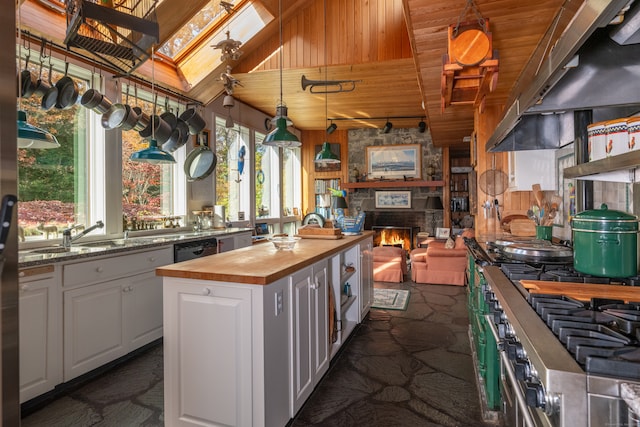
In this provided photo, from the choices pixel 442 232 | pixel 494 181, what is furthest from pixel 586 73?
pixel 442 232

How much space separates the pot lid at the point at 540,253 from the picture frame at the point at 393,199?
260 inches

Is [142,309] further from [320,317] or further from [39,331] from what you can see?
[320,317]

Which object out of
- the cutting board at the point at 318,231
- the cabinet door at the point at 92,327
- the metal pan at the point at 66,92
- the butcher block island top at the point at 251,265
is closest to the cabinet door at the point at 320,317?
the butcher block island top at the point at 251,265

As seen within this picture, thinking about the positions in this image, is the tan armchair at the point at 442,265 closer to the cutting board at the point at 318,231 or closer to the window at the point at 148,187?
the cutting board at the point at 318,231

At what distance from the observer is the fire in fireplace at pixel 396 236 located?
8.27 metres

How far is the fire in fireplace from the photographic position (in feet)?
27.1

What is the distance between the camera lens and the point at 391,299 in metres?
4.71

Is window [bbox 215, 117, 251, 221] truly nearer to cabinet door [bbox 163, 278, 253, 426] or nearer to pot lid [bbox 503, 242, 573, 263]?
cabinet door [bbox 163, 278, 253, 426]

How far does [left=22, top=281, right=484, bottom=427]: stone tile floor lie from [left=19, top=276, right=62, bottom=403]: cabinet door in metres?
0.17

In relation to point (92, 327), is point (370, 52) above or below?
above

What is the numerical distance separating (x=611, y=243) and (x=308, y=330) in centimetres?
154

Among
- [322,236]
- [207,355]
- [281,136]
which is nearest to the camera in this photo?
[207,355]

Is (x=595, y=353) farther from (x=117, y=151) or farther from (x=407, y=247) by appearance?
(x=407, y=247)

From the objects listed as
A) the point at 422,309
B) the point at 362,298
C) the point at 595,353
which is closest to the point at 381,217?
the point at 422,309
